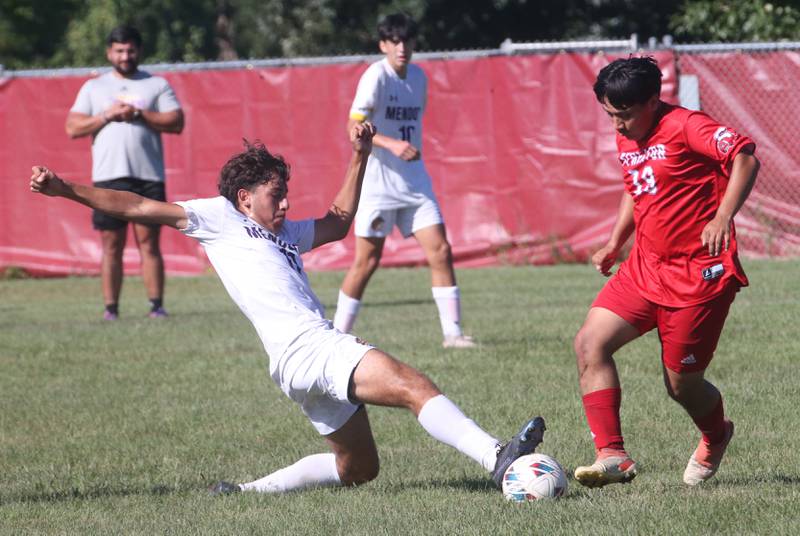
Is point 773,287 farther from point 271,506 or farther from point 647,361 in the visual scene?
point 271,506

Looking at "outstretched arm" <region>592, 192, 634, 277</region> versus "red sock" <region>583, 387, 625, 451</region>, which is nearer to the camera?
"red sock" <region>583, 387, 625, 451</region>

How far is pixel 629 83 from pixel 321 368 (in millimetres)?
1634

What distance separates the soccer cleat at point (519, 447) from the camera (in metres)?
4.86

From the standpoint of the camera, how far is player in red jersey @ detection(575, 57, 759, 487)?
5230mm

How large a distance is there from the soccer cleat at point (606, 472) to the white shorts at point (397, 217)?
A: 4.54m

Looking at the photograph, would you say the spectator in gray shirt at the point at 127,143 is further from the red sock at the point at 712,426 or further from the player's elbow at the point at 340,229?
the red sock at the point at 712,426

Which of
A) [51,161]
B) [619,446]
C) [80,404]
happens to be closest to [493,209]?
[51,161]

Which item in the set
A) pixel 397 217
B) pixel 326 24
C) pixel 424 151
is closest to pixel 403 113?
pixel 397 217

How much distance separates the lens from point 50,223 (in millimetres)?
16562

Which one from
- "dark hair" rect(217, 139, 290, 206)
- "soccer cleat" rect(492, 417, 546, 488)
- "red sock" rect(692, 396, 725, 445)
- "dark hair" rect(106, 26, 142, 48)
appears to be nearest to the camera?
"soccer cleat" rect(492, 417, 546, 488)

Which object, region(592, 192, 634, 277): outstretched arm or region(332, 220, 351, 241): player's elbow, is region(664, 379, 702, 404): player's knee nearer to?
region(592, 192, 634, 277): outstretched arm

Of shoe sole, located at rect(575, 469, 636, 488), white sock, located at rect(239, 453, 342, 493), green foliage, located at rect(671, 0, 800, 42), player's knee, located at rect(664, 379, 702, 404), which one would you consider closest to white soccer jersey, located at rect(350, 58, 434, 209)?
white sock, located at rect(239, 453, 342, 493)

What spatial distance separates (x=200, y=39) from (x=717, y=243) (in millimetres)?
43455

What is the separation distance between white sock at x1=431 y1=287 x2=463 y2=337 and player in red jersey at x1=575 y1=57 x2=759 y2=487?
3.93 metres
